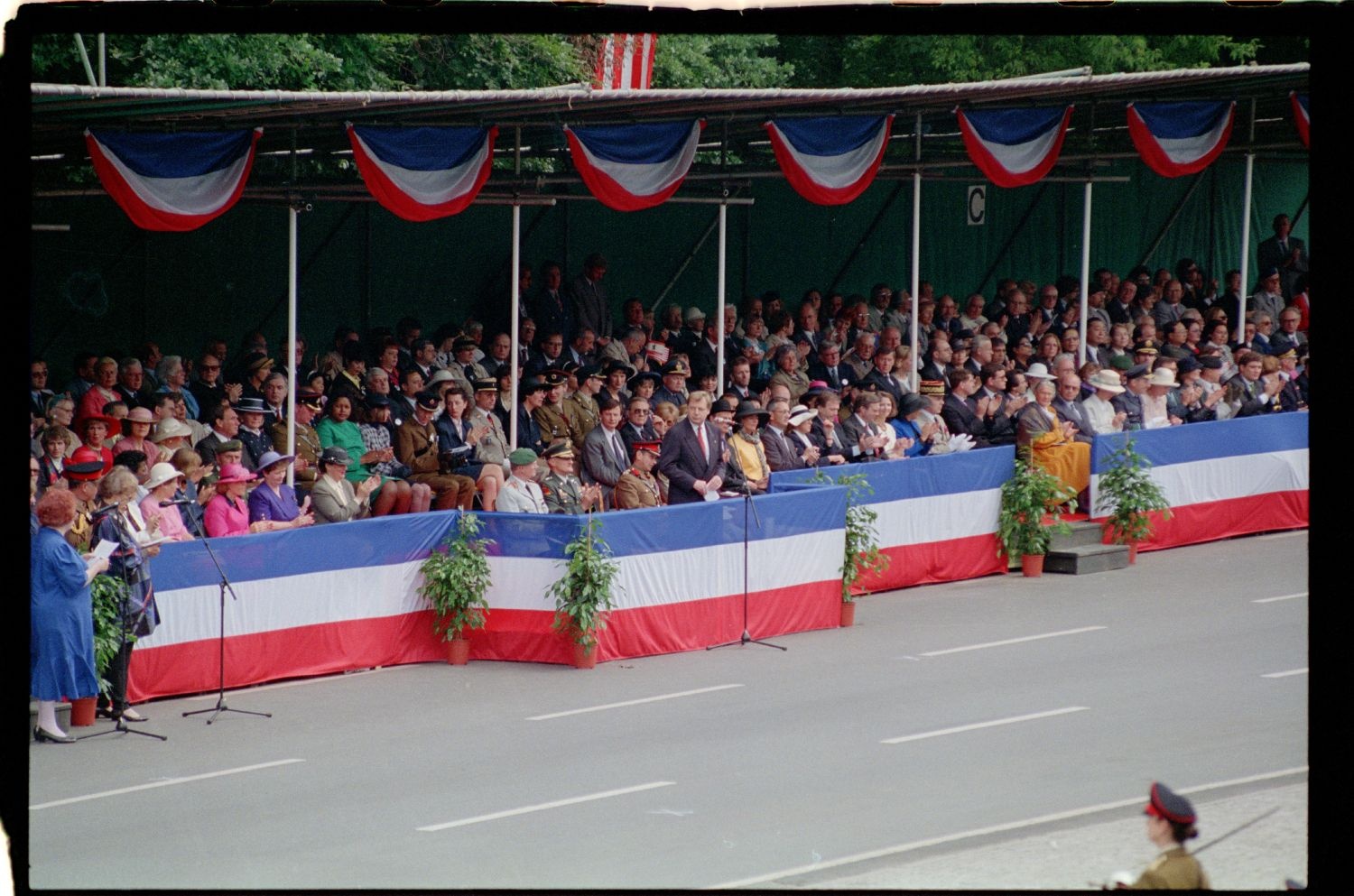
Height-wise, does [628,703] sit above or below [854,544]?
below

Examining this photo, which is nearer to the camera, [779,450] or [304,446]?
[304,446]

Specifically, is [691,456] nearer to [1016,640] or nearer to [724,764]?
[1016,640]

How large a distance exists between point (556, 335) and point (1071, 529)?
5.39 meters

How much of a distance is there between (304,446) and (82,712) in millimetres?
4088

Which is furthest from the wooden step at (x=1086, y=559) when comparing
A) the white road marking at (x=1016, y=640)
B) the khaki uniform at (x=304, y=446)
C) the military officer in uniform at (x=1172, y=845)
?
the military officer in uniform at (x=1172, y=845)

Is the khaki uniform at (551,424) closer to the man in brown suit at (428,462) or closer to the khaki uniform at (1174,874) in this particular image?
the man in brown suit at (428,462)

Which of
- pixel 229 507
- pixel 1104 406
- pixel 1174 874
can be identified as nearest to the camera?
pixel 1174 874

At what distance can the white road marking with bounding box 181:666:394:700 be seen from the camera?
13.1 meters

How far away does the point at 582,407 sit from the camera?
17594 millimetres

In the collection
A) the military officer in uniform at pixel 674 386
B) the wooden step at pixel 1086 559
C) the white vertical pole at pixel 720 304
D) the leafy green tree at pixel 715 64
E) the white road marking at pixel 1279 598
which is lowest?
the white road marking at pixel 1279 598

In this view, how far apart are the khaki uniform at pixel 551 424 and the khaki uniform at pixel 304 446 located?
210 cm

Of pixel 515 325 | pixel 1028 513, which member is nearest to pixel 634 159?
pixel 515 325

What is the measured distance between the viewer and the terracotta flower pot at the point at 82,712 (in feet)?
40.2

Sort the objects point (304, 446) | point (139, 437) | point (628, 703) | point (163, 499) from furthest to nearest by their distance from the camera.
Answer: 1. point (304, 446)
2. point (139, 437)
3. point (628, 703)
4. point (163, 499)
